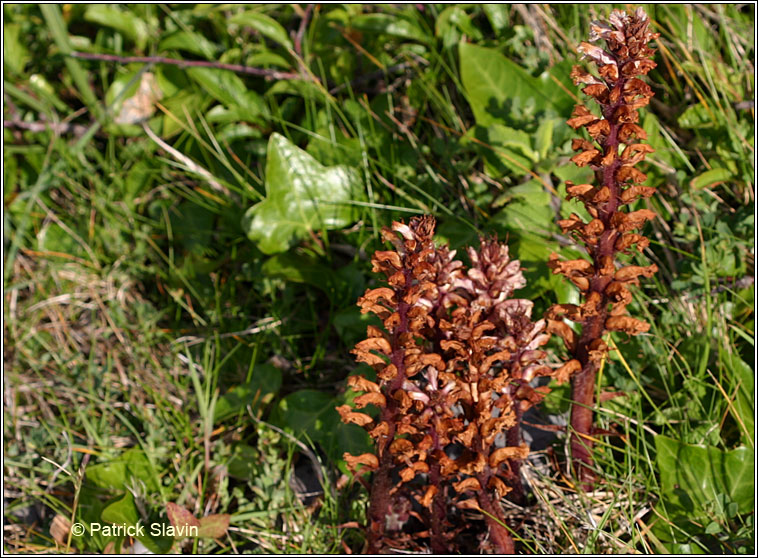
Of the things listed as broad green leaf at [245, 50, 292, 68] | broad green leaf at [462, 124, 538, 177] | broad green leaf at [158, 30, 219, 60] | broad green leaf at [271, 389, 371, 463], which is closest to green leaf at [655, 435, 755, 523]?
broad green leaf at [271, 389, 371, 463]

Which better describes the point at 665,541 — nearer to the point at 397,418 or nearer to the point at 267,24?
the point at 397,418

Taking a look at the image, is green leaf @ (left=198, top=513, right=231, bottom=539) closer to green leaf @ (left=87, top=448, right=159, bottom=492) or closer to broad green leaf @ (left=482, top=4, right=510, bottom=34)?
Result: green leaf @ (left=87, top=448, right=159, bottom=492)

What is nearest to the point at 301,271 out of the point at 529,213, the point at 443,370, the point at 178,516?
the point at 529,213

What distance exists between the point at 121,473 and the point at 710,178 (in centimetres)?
240

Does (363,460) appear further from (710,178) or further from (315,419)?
(710,178)

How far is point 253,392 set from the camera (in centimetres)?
259

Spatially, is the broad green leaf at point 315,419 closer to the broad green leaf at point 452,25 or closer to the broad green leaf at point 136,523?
the broad green leaf at point 136,523

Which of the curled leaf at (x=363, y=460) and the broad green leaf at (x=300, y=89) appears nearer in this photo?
the curled leaf at (x=363, y=460)

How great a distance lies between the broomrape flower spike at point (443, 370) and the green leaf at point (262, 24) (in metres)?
1.78

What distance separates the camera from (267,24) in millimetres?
3115

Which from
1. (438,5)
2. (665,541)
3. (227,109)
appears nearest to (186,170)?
(227,109)

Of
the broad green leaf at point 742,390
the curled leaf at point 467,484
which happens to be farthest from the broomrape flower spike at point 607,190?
the broad green leaf at point 742,390

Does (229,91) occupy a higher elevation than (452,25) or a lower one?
lower

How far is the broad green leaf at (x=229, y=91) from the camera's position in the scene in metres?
3.23
